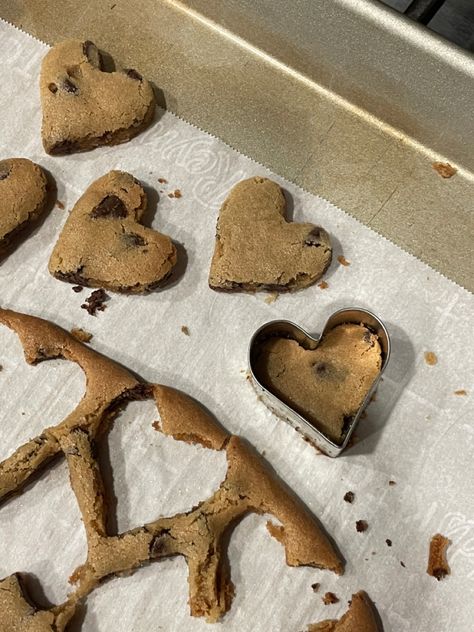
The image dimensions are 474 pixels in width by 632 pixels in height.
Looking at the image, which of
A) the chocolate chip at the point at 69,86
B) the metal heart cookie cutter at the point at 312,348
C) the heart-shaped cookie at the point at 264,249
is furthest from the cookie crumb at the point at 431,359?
the chocolate chip at the point at 69,86

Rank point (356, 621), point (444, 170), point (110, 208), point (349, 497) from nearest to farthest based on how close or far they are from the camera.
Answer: point (356, 621) < point (349, 497) < point (110, 208) < point (444, 170)

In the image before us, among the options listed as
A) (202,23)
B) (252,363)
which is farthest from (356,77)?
(252,363)

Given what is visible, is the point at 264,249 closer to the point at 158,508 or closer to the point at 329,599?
the point at 158,508

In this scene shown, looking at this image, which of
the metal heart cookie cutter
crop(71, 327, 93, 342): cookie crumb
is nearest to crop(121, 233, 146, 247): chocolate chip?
crop(71, 327, 93, 342): cookie crumb

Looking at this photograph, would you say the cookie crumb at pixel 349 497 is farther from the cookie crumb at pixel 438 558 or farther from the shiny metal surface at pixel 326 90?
the shiny metal surface at pixel 326 90

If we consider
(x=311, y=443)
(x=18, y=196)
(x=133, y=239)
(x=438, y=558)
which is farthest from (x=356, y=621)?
(x=18, y=196)

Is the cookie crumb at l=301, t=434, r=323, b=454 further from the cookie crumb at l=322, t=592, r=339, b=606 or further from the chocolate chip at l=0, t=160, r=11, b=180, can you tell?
the chocolate chip at l=0, t=160, r=11, b=180
